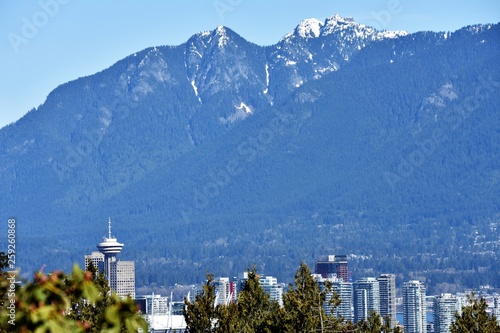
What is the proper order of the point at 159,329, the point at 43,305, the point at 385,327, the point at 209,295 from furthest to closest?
1. the point at 159,329
2. the point at 385,327
3. the point at 209,295
4. the point at 43,305

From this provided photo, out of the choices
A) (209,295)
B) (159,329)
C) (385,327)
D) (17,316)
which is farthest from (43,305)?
(159,329)

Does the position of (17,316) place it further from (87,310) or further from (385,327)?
(385,327)

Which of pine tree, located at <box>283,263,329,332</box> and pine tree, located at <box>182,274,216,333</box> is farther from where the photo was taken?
pine tree, located at <box>182,274,216,333</box>

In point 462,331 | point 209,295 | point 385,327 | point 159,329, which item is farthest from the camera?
point 159,329

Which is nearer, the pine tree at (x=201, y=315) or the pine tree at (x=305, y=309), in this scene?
the pine tree at (x=305, y=309)

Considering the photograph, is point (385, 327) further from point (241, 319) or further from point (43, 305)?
point (43, 305)

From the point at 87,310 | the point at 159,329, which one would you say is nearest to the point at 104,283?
the point at 87,310

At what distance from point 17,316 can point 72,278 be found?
1.90ft

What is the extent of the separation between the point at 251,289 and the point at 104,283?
8.85 m

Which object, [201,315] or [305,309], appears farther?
[201,315]

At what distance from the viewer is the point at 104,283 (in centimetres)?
4956

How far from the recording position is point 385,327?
6675 centimetres

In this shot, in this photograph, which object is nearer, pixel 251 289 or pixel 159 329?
pixel 251 289

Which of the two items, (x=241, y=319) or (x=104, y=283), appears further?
(x=241, y=319)
